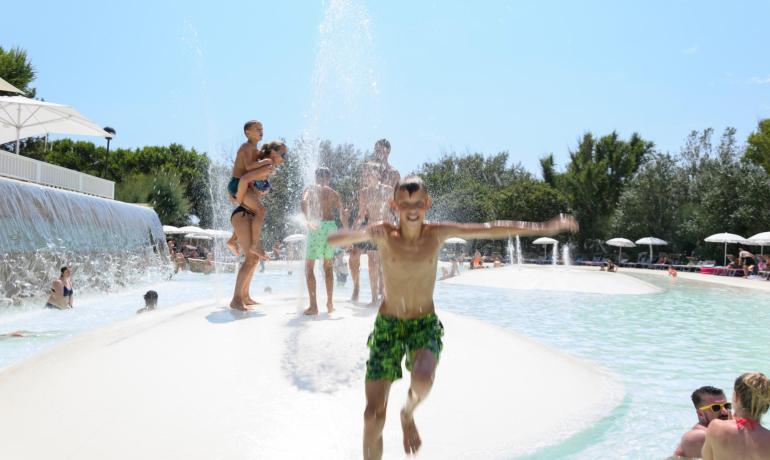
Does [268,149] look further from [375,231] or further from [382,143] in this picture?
[375,231]

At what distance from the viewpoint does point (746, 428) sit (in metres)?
2.71

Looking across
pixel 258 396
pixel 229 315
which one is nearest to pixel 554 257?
pixel 229 315

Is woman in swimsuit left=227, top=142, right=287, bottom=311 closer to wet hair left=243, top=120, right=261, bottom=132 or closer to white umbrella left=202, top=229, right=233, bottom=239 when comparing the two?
wet hair left=243, top=120, right=261, bottom=132

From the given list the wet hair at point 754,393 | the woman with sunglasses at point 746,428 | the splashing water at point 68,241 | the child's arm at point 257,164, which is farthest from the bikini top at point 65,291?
the wet hair at point 754,393

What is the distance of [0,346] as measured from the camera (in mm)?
7211

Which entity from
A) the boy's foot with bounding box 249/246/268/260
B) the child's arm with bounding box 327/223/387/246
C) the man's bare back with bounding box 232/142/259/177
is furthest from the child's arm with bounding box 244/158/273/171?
the child's arm with bounding box 327/223/387/246

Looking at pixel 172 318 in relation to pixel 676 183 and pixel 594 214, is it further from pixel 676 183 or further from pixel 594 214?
pixel 594 214

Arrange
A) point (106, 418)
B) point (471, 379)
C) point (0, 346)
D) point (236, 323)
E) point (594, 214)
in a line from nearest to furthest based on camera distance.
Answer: point (106, 418) → point (471, 379) → point (236, 323) → point (0, 346) → point (594, 214)

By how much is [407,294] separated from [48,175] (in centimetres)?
1278

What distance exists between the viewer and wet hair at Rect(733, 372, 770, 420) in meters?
2.66

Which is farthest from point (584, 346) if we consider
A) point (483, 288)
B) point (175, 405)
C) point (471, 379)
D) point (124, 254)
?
point (124, 254)

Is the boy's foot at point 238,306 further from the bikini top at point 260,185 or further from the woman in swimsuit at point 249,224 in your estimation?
the bikini top at point 260,185

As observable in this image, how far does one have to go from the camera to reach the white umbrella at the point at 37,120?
48.6 feet

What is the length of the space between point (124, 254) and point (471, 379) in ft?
45.9
